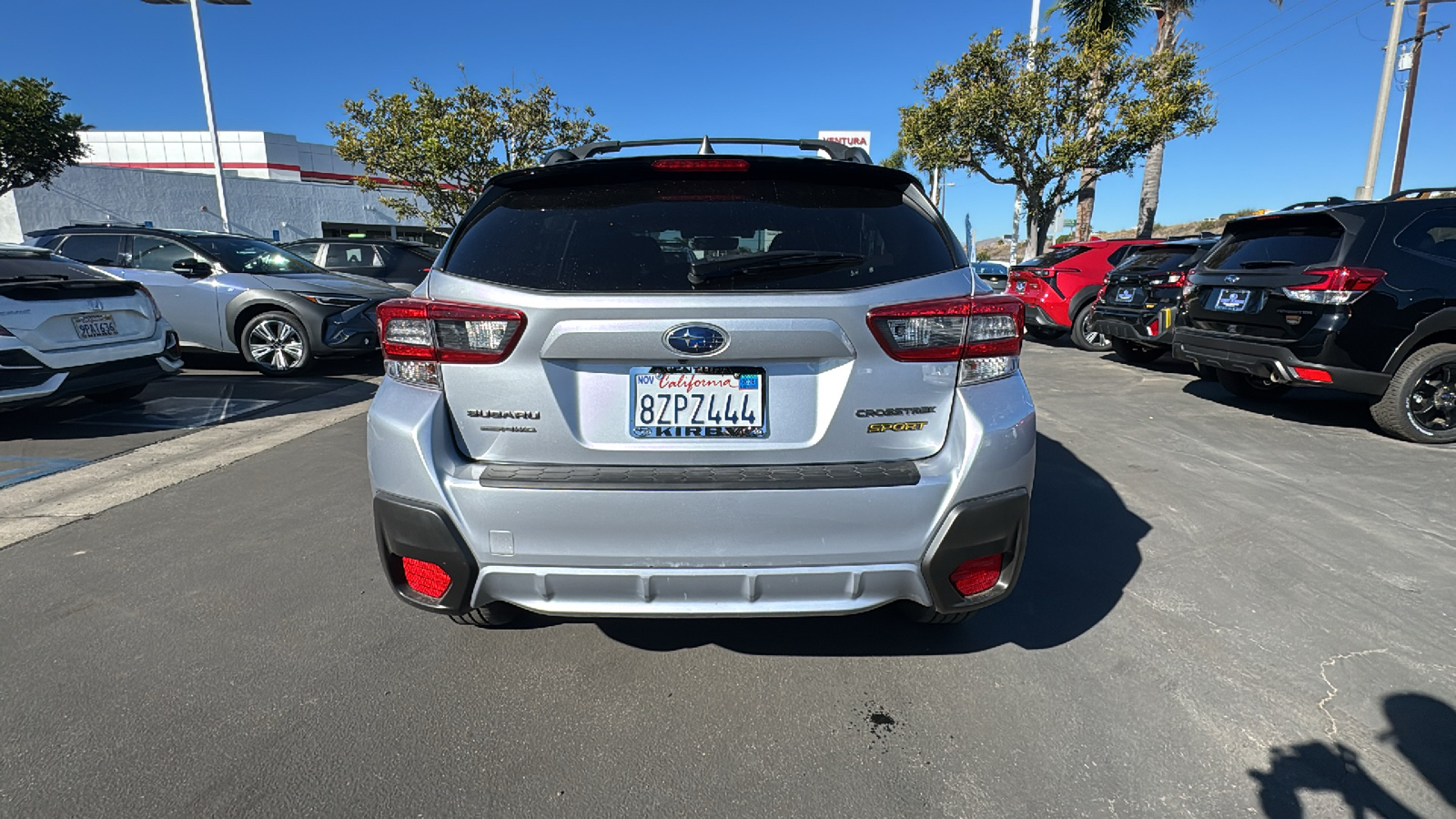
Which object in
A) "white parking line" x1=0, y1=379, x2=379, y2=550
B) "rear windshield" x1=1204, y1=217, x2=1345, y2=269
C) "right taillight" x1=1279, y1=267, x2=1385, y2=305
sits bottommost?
"white parking line" x1=0, y1=379, x2=379, y2=550

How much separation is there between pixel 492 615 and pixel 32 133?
2600cm

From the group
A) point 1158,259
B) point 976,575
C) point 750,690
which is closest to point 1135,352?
→ point 1158,259

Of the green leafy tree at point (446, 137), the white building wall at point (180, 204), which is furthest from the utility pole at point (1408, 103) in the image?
the white building wall at point (180, 204)

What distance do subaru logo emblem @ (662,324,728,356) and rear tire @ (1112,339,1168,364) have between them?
9041mm

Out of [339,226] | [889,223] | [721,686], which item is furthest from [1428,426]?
[339,226]

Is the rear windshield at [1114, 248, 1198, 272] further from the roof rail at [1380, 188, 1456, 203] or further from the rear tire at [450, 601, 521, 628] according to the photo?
the rear tire at [450, 601, 521, 628]

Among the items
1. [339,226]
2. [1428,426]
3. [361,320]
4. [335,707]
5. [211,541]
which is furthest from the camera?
[339,226]

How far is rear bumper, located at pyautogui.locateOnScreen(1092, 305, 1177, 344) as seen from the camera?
7.79 meters

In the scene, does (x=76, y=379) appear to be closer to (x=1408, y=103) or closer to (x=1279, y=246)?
(x=1279, y=246)

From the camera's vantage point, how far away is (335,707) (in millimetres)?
2178

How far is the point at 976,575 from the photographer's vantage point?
6.81ft

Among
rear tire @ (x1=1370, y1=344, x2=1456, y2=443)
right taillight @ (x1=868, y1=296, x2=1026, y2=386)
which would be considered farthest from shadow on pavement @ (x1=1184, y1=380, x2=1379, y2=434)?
right taillight @ (x1=868, y1=296, x2=1026, y2=386)

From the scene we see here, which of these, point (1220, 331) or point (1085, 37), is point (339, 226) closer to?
point (1085, 37)

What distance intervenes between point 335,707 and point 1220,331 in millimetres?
6782
